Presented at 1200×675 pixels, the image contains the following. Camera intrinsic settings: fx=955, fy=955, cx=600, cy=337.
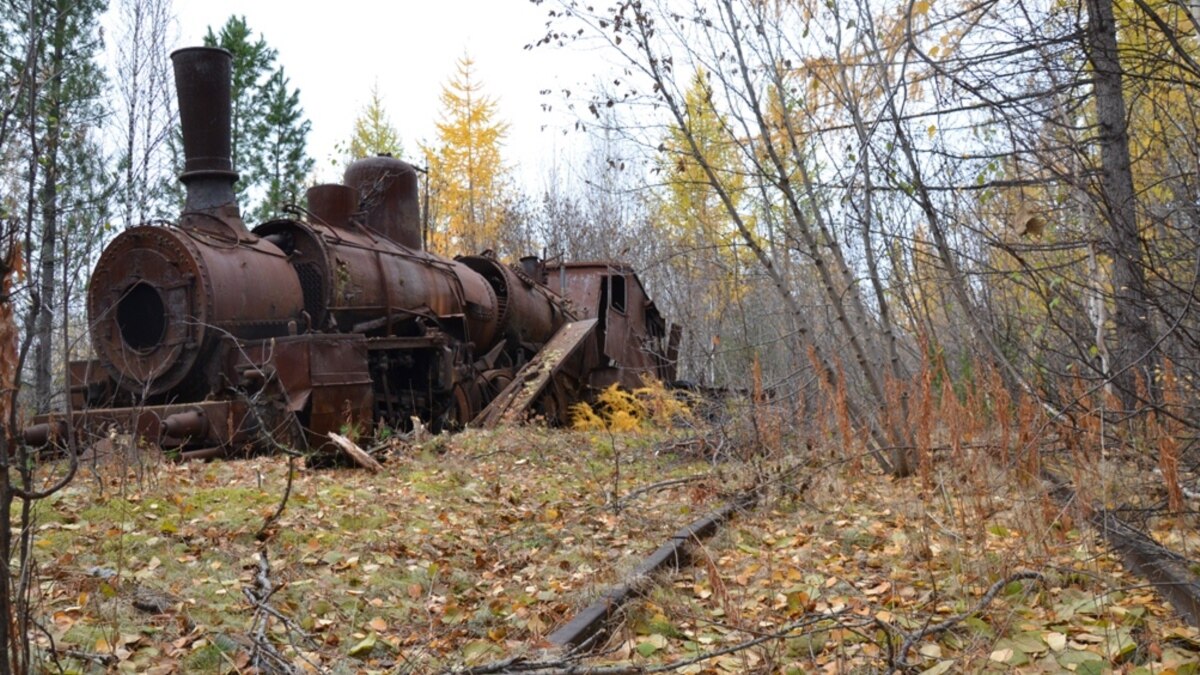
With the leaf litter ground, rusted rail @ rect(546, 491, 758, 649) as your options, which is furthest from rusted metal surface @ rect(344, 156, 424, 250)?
rusted rail @ rect(546, 491, 758, 649)

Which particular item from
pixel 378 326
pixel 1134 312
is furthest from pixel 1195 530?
pixel 378 326

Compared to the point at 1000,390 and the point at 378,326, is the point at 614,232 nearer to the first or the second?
the point at 378,326

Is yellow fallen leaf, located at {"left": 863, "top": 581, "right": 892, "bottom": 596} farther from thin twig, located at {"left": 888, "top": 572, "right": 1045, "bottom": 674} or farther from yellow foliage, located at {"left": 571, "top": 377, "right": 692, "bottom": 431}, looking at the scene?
yellow foliage, located at {"left": 571, "top": 377, "right": 692, "bottom": 431}

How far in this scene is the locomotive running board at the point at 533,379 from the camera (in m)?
11.1

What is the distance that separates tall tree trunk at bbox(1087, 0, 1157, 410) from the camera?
4.19m

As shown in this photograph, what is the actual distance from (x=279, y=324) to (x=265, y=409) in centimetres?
121

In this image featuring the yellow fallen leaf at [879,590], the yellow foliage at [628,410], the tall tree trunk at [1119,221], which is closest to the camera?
the tall tree trunk at [1119,221]

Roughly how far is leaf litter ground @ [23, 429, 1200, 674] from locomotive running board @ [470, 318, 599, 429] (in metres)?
3.73

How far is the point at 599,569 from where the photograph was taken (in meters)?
4.91

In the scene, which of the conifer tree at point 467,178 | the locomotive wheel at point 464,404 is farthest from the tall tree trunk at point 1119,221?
the conifer tree at point 467,178

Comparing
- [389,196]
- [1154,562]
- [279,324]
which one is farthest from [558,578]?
[389,196]

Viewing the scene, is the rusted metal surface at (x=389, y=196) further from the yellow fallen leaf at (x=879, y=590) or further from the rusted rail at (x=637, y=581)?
the yellow fallen leaf at (x=879, y=590)

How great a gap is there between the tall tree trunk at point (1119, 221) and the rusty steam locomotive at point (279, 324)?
19.0 ft

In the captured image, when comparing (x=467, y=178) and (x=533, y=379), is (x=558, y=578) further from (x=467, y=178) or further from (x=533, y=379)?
(x=467, y=178)
